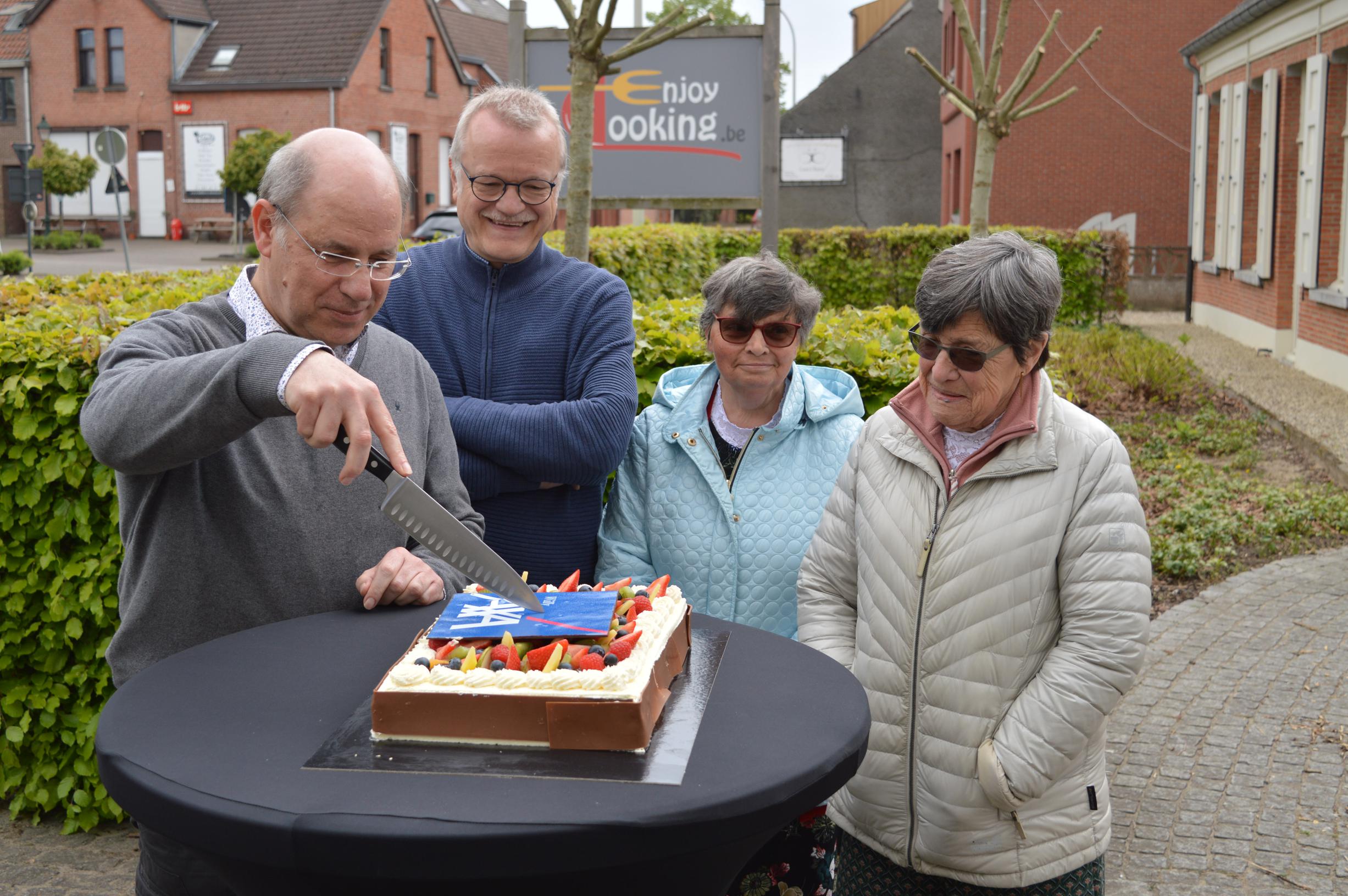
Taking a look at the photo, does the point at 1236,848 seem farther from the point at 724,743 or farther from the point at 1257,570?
the point at 1257,570

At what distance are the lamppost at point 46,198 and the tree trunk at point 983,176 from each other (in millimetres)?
41874

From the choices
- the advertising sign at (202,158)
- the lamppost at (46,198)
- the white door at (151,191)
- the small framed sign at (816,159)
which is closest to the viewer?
the small framed sign at (816,159)

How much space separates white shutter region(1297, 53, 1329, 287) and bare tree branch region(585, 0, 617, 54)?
997 centimetres

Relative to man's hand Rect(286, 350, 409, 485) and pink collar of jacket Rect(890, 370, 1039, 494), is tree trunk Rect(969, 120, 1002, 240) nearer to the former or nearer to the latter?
pink collar of jacket Rect(890, 370, 1039, 494)

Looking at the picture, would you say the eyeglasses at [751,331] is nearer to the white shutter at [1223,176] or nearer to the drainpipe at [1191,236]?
the white shutter at [1223,176]

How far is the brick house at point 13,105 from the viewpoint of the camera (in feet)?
161

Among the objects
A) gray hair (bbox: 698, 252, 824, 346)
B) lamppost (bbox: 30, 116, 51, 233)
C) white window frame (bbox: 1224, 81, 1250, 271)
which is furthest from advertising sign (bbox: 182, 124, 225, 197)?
gray hair (bbox: 698, 252, 824, 346)

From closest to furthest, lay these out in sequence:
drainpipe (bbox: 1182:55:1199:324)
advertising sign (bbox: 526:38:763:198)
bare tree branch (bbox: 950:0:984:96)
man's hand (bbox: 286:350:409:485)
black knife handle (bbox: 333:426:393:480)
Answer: man's hand (bbox: 286:350:409:485) < black knife handle (bbox: 333:426:393:480) < advertising sign (bbox: 526:38:763:198) < bare tree branch (bbox: 950:0:984:96) < drainpipe (bbox: 1182:55:1199:324)

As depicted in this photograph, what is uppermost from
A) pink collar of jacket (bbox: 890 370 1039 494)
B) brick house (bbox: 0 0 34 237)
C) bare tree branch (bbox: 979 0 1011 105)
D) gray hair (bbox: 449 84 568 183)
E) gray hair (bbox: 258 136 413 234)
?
brick house (bbox: 0 0 34 237)

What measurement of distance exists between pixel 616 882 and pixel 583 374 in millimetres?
1655

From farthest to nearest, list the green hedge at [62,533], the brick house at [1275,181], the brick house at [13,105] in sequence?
1. the brick house at [13,105]
2. the brick house at [1275,181]
3. the green hedge at [62,533]

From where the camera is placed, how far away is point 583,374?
10.6ft

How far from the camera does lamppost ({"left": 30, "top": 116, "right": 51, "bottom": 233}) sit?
4609 centimetres

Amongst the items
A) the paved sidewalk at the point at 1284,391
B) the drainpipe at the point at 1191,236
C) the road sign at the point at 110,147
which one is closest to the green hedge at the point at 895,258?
the paved sidewalk at the point at 1284,391
